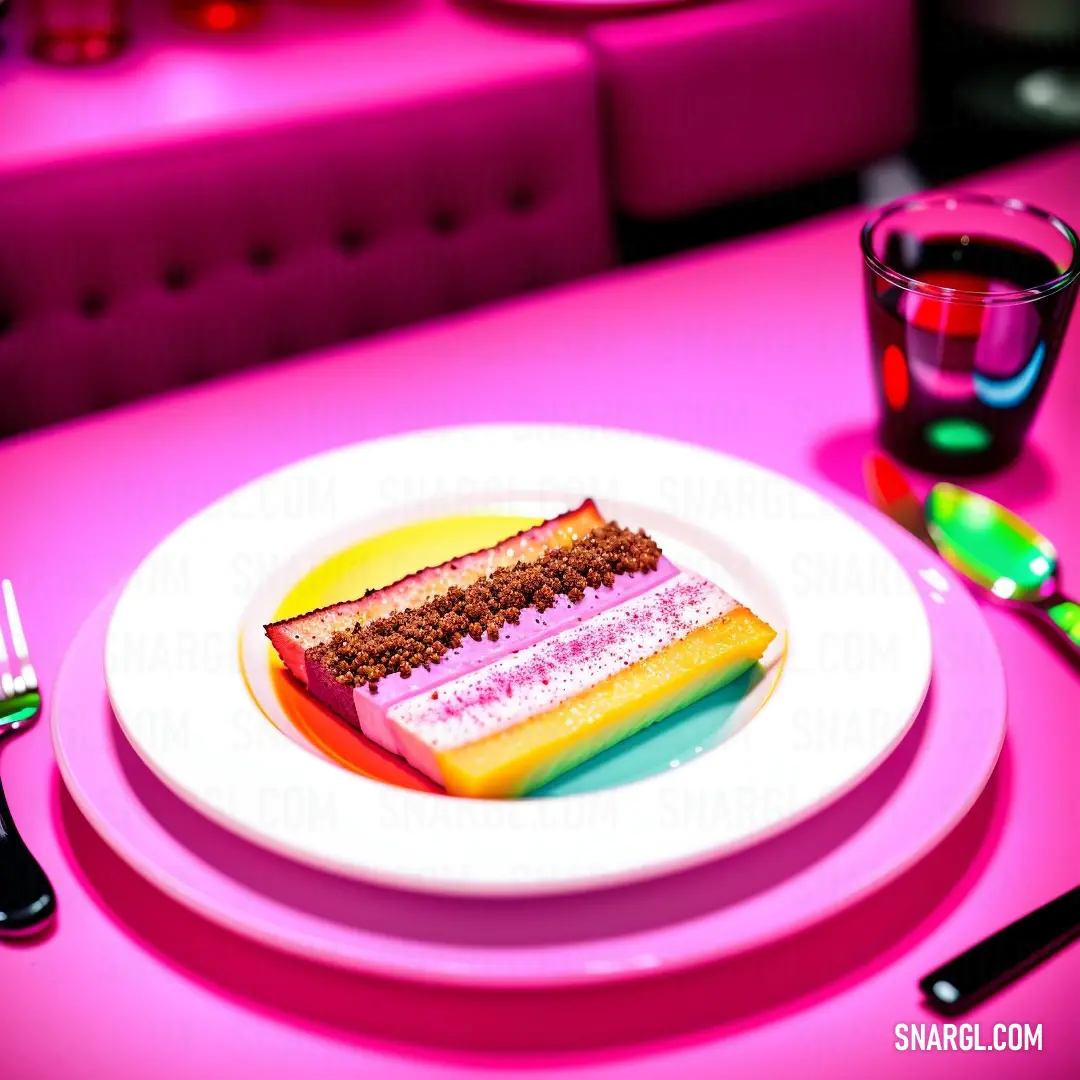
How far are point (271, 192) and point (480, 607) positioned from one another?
0.83 m

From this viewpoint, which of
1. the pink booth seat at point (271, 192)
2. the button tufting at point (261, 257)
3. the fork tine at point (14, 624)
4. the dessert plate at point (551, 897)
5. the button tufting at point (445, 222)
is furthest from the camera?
the button tufting at point (445, 222)

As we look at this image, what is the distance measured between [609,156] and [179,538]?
107cm

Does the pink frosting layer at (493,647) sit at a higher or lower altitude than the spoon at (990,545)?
higher

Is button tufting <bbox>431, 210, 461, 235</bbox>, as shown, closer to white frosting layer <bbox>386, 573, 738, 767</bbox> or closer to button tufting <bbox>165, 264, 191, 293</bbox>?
button tufting <bbox>165, 264, 191, 293</bbox>

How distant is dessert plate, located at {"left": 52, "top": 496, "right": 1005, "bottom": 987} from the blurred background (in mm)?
831

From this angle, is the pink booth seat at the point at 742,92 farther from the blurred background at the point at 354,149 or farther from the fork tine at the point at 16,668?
the fork tine at the point at 16,668

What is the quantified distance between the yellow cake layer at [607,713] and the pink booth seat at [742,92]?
1.06m

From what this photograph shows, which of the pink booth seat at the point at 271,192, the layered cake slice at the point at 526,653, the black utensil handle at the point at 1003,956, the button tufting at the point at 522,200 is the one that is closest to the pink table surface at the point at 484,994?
the black utensil handle at the point at 1003,956

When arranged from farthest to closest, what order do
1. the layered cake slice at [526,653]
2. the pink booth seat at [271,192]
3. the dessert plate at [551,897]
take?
the pink booth seat at [271,192] < the layered cake slice at [526,653] < the dessert plate at [551,897]

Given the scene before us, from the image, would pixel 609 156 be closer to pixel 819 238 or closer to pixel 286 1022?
pixel 819 238

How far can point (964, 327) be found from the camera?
88cm

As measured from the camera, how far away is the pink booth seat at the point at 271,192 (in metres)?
1.34

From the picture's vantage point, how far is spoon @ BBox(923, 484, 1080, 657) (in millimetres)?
806

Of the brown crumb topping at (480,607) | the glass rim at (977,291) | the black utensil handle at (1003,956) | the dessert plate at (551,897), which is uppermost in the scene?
the glass rim at (977,291)
